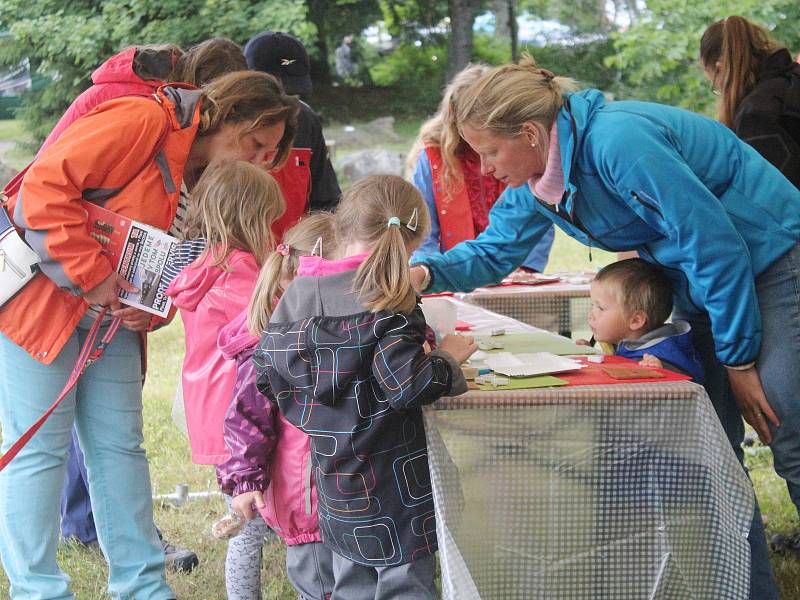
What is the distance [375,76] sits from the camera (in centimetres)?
1566

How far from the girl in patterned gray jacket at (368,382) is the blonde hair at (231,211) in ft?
1.16

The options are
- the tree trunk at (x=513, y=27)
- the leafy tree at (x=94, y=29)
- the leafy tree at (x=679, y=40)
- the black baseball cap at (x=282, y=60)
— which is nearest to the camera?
the black baseball cap at (x=282, y=60)

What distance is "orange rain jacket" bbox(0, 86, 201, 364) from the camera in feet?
6.79

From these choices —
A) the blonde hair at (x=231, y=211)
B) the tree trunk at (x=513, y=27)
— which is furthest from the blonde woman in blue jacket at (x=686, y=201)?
the tree trunk at (x=513, y=27)

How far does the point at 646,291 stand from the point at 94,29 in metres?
11.2

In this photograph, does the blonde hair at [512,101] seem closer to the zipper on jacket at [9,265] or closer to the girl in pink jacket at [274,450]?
the girl in pink jacket at [274,450]

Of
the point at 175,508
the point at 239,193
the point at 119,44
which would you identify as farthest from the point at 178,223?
the point at 119,44

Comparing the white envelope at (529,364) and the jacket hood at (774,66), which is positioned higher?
the jacket hood at (774,66)

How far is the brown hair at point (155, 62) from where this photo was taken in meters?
2.33

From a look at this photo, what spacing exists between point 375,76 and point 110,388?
1386 centimetres

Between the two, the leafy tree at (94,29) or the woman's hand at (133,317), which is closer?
the woman's hand at (133,317)

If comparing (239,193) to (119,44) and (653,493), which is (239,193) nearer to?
(653,493)

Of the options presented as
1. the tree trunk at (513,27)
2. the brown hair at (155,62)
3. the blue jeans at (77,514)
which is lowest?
the tree trunk at (513,27)

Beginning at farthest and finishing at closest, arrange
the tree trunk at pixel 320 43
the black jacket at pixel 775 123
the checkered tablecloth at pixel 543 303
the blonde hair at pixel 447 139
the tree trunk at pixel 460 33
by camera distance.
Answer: the tree trunk at pixel 320 43, the tree trunk at pixel 460 33, the checkered tablecloth at pixel 543 303, the blonde hair at pixel 447 139, the black jacket at pixel 775 123
